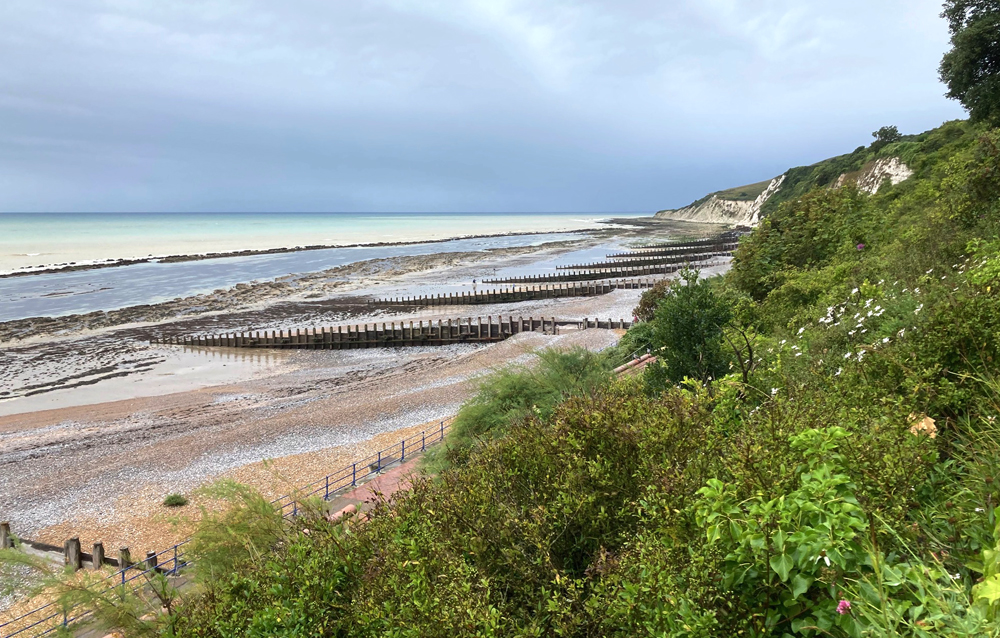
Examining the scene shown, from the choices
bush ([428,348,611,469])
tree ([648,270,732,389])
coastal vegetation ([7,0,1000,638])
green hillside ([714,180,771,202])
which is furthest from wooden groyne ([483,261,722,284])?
green hillside ([714,180,771,202])

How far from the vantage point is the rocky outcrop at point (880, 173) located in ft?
152

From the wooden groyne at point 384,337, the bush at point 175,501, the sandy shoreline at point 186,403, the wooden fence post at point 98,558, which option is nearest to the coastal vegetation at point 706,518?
the sandy shoreline at point 186,403

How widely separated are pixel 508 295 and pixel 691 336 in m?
42.5

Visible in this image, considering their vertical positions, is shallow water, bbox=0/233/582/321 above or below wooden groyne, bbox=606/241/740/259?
above

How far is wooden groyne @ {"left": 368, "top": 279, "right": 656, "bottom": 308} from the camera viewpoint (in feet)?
165

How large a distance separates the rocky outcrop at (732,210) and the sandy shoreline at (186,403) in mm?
94088

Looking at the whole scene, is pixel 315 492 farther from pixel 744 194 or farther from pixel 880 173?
pixel 744 194

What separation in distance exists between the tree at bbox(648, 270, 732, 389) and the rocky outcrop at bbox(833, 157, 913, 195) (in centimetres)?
4377

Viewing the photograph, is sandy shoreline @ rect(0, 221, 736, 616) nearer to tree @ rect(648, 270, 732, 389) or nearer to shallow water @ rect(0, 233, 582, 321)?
tree @ rect(648, 270, 732, 389)

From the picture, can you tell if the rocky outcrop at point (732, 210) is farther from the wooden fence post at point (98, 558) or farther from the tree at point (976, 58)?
the wooden fence post at point (98, 558)

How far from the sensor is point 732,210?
15475cm

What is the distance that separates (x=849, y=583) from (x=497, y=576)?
2758 mm

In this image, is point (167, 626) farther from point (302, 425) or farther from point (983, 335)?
point (302, 425)

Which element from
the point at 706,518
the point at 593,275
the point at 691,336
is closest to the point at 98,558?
the point at 691,336
